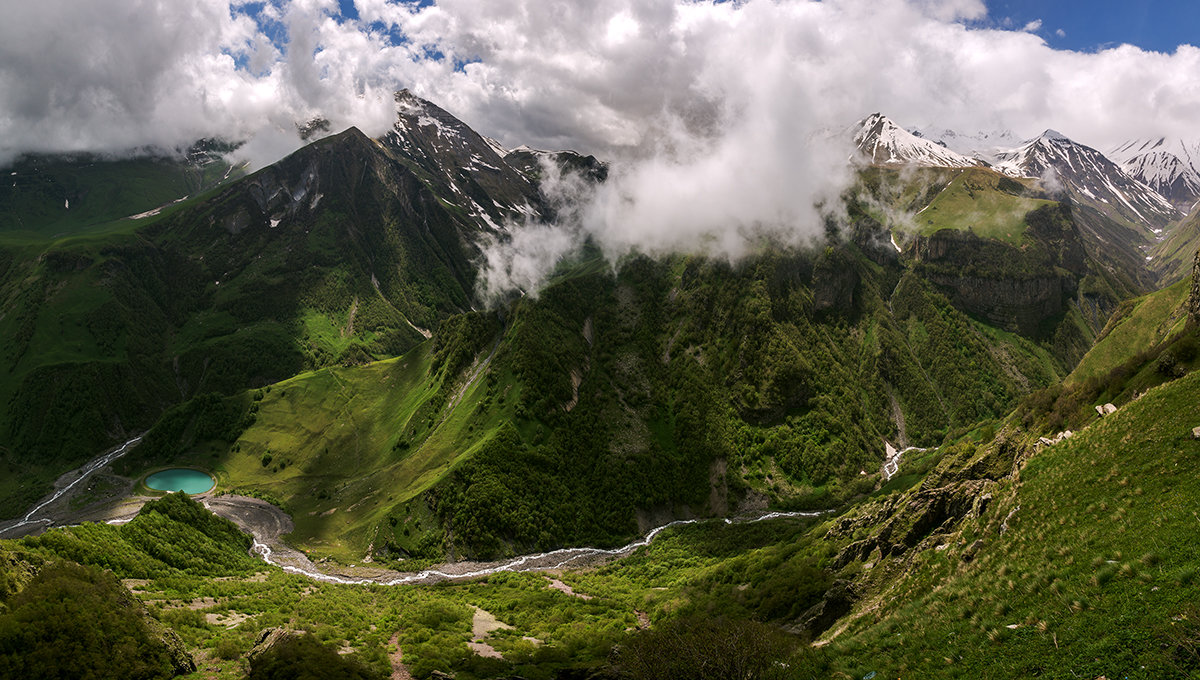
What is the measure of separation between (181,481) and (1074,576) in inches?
8796

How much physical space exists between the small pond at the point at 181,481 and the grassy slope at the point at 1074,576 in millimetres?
202456

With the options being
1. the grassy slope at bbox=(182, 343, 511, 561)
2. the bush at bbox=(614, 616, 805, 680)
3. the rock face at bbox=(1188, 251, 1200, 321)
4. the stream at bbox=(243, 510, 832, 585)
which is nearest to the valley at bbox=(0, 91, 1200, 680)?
the bush at bbox=(614, 616, 805, 680)

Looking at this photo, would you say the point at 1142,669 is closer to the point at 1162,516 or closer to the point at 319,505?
the point at 1162,516

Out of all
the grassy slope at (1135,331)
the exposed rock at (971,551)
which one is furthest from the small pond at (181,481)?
the grassy slope at (1135,331)

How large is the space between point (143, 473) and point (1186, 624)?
244m

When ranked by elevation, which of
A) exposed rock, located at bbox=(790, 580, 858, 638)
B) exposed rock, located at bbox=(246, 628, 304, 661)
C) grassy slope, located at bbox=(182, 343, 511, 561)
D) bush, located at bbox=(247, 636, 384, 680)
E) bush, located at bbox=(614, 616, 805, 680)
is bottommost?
exposed rock, located at bbox=(790, 580, 858, 638)

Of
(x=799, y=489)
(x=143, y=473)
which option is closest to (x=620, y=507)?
(x=799, y=489)

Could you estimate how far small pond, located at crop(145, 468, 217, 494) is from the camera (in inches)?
6565

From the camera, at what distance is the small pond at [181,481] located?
6565 inches

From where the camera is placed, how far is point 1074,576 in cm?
2184

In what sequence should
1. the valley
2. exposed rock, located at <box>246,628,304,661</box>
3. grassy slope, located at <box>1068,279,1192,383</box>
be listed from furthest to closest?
grassy slope, located at <box>1068,279,1192,383</box> < exposed rock, located at <box>246,628,304,661</box> < the valley

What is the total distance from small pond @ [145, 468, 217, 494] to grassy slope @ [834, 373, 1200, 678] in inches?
7971

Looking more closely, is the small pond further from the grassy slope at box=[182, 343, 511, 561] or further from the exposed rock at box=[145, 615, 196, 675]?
the exposed rock at box=[145, 615, 196, 675]

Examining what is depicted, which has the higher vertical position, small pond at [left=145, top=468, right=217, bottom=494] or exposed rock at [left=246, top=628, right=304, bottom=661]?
small pond at [left=145, top=468, right=217, bottom=494]
